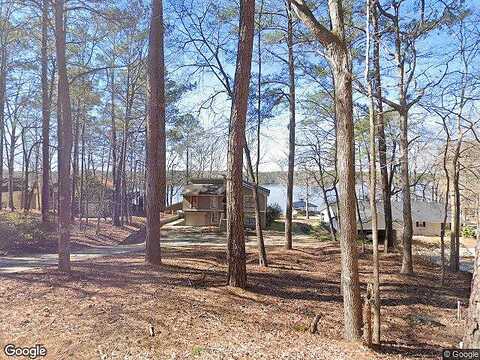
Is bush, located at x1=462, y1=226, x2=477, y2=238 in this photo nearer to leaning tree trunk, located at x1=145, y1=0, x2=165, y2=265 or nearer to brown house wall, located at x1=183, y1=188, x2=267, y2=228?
brown house wall, located at x1=183, y1=188, x2=267, y2=228

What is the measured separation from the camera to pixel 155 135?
852cm

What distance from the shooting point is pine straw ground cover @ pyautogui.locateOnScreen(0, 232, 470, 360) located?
14.3 ft

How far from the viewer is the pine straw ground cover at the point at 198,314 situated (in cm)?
434

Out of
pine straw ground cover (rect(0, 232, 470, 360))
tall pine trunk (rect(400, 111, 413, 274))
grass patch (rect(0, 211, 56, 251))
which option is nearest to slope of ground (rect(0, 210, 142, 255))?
grass patch (rect(0, 211, 56, 251))

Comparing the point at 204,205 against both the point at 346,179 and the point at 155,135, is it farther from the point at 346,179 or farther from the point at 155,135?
the point at 346,179

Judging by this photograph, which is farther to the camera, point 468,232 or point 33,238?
point 468,232

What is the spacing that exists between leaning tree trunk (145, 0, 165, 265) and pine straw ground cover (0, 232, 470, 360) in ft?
2.70

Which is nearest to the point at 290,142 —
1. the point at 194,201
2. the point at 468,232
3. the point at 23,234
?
the point at 23,234

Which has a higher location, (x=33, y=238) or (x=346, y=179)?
(x=346, y=179)

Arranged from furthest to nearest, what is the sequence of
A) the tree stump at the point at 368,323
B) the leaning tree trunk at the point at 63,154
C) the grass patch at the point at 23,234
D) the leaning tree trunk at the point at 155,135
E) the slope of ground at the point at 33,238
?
the grass patch at the point at 23,234 → the slope of ground at the point at 33,238 → the leaning tree trunk at the point at 155,135 → the leaning tree trunk at the point at 63,154 → the tree stump at the point at 368,323

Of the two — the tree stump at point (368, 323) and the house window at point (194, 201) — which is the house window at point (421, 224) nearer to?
the house window at point (194, 201)

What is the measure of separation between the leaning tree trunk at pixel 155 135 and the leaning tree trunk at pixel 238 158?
2.24 m

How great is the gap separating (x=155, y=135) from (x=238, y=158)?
2480 millimetres

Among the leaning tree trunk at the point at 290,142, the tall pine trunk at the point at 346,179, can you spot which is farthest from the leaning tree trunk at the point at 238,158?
the leaning tree trunk at the point at 290,142
